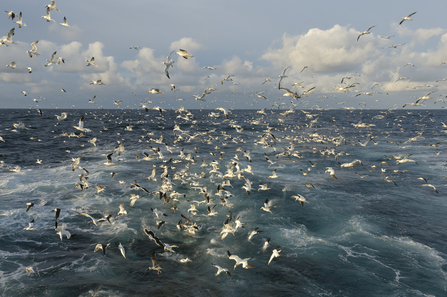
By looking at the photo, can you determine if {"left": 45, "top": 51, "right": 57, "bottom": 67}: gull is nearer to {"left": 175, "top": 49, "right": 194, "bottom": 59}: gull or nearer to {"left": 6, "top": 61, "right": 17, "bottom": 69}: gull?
{"left": 6, "top": 61, "right": 17, "bottom": 69}: gull

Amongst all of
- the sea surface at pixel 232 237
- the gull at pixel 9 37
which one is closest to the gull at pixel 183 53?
the sea surface at pixel 232 237

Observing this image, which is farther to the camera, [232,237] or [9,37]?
[9,37]

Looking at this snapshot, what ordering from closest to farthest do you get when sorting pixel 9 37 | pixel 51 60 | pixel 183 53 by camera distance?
pixel 183 53
pixel 9 37
pixel 51 60

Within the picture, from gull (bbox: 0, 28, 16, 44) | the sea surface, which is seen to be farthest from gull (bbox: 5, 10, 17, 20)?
the sea surface

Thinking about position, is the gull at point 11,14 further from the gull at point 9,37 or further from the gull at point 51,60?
the gull at point 51,60

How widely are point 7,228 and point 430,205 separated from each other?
37.1 metres

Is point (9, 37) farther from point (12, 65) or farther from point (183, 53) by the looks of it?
point (183, 53)

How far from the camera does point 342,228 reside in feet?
65.2

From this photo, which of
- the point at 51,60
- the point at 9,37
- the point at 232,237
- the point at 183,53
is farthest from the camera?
the point at 51,60

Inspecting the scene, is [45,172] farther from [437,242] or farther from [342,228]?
[437,242]

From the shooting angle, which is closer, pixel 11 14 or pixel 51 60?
pixel 11 14

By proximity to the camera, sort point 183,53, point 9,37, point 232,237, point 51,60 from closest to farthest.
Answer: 1. point 183,53
2. point 232,237
3. point 9,37
4. point 51,60

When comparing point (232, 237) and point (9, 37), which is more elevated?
point (9, 37)

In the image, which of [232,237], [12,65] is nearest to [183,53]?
[232,237]
